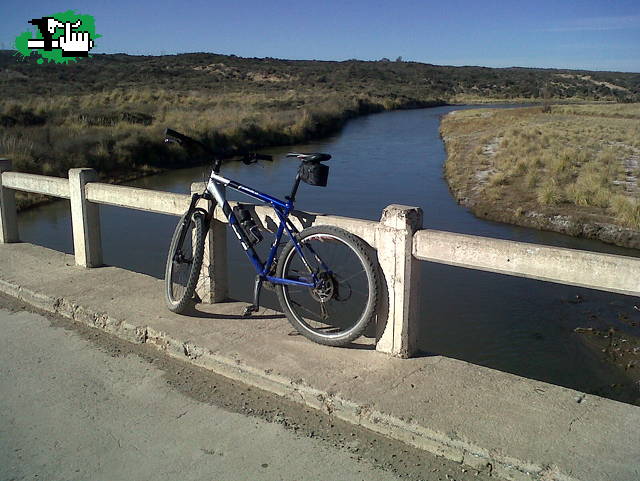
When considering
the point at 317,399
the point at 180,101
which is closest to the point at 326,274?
the point at 317,399

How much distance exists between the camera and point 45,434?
386 centimetres

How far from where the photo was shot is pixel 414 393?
3.95 m

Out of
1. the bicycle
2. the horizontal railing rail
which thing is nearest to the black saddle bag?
the bicycle

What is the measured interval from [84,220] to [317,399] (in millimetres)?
3716

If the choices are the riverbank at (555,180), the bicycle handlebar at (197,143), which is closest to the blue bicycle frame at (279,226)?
the bicycle handlebar at (197,143)

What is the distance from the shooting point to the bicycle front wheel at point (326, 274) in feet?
14.3

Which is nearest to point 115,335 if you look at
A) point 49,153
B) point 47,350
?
point 47,350

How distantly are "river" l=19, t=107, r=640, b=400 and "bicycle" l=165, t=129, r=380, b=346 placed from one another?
0.69 m

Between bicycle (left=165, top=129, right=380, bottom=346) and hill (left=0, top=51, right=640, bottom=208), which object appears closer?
bicycle (left=165, top=129, right=380, bottom=346)

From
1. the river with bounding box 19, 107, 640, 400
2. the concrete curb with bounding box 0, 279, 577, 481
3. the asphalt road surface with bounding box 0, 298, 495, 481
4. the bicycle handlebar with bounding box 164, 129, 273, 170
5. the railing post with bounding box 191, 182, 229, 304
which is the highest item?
the bicycle handlebar with bounding box 164, 129, 273, 170

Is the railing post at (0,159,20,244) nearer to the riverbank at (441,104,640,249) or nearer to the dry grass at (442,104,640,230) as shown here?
the riverbank at (441,104,640,249)

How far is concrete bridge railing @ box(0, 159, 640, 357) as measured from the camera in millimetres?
3623

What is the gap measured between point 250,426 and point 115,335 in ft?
6.19

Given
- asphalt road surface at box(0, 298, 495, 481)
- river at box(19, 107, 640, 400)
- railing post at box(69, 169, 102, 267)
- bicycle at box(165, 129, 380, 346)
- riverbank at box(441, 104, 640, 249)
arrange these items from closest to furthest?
asphalt road surface at box(0, 298, 495, 481) → bicycle at box(165, 129, 380, 346) → railing post at box(69, 169, 102, 267) → river at box(19, 107, 640, 400) → riverbank at box(441, 104, 640, 249)
